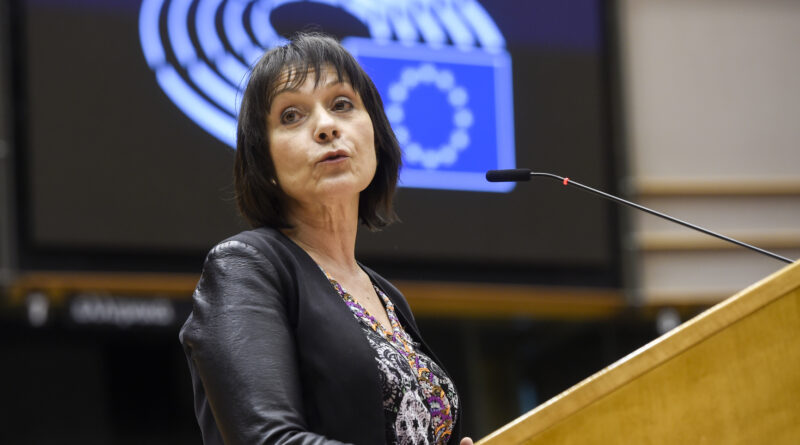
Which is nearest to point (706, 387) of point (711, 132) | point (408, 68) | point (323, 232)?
point (323, 232)

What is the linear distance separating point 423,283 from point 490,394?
134cm

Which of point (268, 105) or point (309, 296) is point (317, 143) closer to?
point (268, 105)

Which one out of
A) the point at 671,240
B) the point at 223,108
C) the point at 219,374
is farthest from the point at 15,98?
the point at 219,374

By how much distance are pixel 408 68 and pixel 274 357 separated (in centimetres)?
432

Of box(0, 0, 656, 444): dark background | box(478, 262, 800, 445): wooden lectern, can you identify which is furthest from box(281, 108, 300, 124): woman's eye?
box(0, 0, 656, 444): dark background

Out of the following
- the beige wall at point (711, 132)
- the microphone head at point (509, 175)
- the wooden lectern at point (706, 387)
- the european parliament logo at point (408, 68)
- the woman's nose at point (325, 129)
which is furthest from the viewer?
the beige wall at point (711, 132)

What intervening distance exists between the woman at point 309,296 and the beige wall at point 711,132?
4.66m

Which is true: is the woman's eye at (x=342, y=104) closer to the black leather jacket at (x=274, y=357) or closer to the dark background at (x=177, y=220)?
the black leather jacket at (x=274, y=357)

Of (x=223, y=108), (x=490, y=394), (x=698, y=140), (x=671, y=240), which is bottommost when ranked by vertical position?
(x=490, y=394)

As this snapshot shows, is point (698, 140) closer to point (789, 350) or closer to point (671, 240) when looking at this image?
point (671, 240)

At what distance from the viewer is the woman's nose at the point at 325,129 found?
1.72 metres

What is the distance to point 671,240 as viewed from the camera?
20.9 ft

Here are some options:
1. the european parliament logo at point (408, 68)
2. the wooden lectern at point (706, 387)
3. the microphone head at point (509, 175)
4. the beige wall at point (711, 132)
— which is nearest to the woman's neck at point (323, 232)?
the microphone head at point (509, 175)

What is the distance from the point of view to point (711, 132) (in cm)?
653
